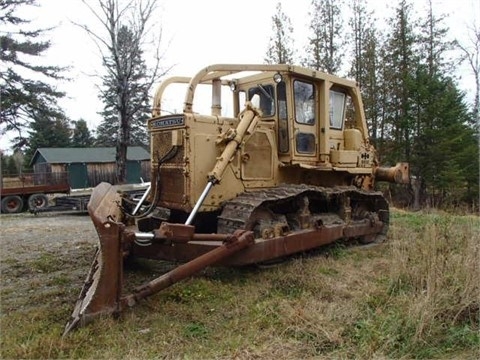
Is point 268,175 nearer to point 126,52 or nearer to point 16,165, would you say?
point 126,52

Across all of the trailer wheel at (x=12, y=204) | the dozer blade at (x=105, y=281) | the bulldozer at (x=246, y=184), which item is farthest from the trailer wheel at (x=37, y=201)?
the dozer blade at (x=105, y=281)

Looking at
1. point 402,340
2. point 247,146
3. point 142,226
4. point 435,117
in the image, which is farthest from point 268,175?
point 435,117

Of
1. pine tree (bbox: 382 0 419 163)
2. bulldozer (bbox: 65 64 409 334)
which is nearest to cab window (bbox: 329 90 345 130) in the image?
bulldozer (bbox: 65 64 409 334)

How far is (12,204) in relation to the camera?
18.0m

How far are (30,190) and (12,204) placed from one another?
91 cm

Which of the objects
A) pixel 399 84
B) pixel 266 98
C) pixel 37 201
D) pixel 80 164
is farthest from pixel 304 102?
pixel 80 164

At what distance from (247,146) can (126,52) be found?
9.35m

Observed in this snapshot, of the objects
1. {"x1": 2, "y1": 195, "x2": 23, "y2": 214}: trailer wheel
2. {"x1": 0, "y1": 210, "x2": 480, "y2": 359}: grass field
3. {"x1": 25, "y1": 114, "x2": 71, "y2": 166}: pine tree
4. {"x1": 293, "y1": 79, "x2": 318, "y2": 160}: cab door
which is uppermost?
{"x1": 25, "y1": 114, "x2": 71, "y2": 166}: pine tree

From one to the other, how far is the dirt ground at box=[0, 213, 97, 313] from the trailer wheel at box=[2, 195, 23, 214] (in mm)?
8784

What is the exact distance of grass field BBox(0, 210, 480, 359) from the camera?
11.0ft

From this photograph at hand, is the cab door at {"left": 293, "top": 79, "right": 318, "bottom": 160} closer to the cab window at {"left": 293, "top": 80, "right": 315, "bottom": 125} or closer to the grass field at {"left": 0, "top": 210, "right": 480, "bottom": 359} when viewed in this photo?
the cab window at {"left": 293, "top": 80, "right": 315, "bottom": 125}

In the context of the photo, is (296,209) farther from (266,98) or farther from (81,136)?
(81,136)

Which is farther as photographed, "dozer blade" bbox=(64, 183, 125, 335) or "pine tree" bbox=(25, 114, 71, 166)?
"pine tree" bbox=(25, 114, 71, 166)

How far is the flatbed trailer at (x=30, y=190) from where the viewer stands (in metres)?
18.0
